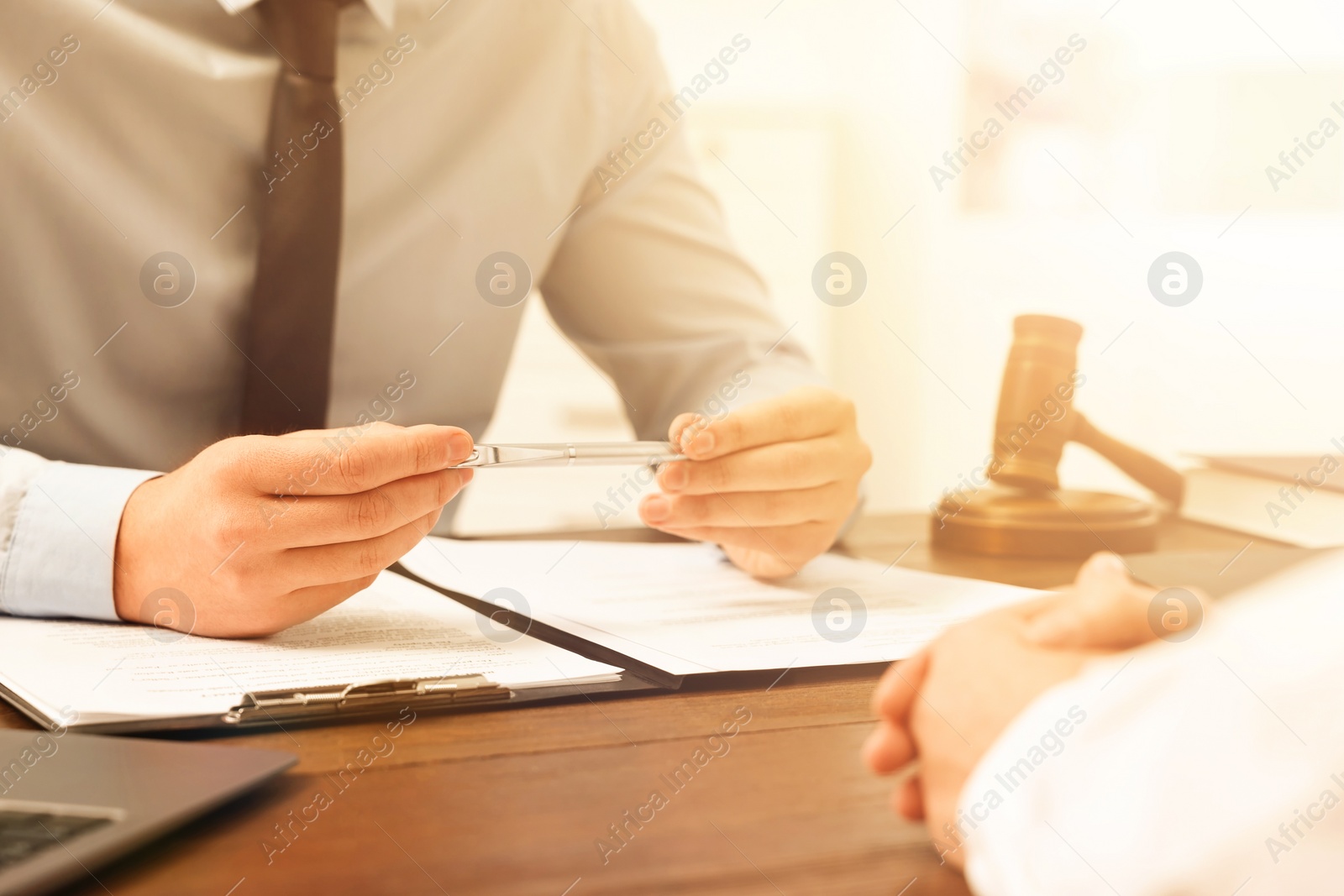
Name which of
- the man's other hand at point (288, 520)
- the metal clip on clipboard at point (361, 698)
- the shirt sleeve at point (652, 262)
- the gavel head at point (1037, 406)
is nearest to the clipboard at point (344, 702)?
the metal clip on clipboard at point (361, 698)

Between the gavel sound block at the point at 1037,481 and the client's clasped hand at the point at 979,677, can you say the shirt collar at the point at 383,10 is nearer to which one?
the gavel sound block at the point at 1037,481

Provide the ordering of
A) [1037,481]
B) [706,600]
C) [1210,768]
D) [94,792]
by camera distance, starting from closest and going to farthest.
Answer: [1210,768]
[94,792]
[706,600]
[1037,481]

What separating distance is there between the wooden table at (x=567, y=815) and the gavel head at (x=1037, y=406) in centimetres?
51

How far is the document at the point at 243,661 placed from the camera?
39 centimetres

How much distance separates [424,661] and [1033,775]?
0.31 metres

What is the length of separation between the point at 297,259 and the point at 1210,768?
71 centimetres

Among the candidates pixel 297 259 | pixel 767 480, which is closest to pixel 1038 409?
pixel 767 480

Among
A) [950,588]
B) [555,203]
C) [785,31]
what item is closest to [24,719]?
[950,588]

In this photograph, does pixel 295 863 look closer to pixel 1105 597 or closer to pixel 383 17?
pixel 1105 597

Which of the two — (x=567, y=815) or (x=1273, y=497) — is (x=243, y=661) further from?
(x=1273, y=497)

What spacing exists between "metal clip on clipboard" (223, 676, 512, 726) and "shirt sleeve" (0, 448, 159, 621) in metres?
0.20

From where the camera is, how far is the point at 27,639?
1.63ft

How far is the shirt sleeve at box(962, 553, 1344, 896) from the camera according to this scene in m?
0.18

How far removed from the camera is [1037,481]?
86 centimetres
